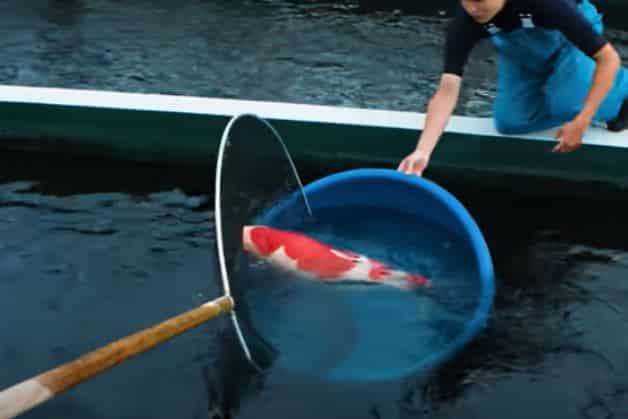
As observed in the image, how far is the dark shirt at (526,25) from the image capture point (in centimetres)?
235

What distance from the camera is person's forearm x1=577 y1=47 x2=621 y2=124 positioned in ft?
7.73

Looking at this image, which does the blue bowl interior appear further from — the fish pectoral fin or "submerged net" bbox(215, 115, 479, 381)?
the fish pectoral fin

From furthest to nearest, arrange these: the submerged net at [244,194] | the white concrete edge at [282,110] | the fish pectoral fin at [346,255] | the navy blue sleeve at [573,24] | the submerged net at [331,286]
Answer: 1. the white concrete edge at [282,110]
2. the fish pectoral fin at [346,255]
3. the navy blue sleeve at [573,24]
4. the submerged net at [331,286]
5. the submerged net at [244,194]

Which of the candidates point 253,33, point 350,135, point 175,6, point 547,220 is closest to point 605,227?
point 547,220

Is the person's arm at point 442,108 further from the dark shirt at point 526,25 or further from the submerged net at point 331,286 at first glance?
the submerged net at point 331,286

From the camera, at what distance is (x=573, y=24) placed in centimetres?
235

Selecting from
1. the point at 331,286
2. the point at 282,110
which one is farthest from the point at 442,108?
the point at 282,110

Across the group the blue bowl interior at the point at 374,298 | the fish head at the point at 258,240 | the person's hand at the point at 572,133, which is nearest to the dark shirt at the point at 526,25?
the person's hand at the point at 572,133

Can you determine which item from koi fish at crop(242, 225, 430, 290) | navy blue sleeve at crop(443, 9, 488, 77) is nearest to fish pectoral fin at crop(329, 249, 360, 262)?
koi fish at crop(242, 225, 430, 290)

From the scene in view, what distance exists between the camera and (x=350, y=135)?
316cm

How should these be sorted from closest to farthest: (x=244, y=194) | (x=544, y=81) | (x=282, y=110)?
(x=244, y=194) → (x=544, y=81) → (x=282, y=110)

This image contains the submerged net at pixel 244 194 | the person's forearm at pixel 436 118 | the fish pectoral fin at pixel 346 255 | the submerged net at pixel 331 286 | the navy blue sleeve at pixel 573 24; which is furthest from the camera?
the person's forearm at pixel 436 118

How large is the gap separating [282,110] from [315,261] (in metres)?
0.97

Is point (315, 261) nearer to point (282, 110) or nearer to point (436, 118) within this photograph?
point (436, 118)
